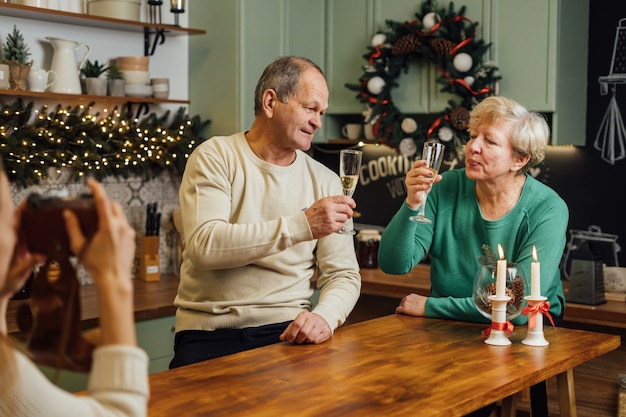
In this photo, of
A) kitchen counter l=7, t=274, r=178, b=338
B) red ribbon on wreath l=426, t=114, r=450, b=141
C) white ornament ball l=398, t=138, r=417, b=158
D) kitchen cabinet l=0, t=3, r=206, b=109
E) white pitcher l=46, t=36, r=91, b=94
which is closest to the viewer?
kitchen counter l=7, t=274, r=178, b=338

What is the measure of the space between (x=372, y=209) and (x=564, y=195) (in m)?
1.16

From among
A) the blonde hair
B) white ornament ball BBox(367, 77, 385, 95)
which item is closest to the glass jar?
white ornament ball BBox(367, 77, 385, 95)

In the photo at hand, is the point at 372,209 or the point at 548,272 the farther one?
the point at 372,209

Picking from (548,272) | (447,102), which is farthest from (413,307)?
(447,102)

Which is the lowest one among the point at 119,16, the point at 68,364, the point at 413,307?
the point at 413,307

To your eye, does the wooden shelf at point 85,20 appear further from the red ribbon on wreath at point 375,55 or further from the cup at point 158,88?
the red ribbon on wreath at point 375,55

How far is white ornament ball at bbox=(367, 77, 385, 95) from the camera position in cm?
430

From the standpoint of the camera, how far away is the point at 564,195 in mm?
4121

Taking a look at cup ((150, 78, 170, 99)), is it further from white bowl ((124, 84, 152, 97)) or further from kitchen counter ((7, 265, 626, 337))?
kitchen counter ((7, 265, 626, 337))

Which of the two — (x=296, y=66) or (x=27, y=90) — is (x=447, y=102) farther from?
(x=27, y=90)

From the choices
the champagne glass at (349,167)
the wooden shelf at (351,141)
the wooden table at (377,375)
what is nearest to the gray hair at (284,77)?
the champagne glass at (349,167)

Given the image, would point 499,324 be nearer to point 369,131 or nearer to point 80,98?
point 80,98

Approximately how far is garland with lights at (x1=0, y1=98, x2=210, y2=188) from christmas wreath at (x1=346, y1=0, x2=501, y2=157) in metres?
0.92

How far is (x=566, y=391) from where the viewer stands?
2348 mm
